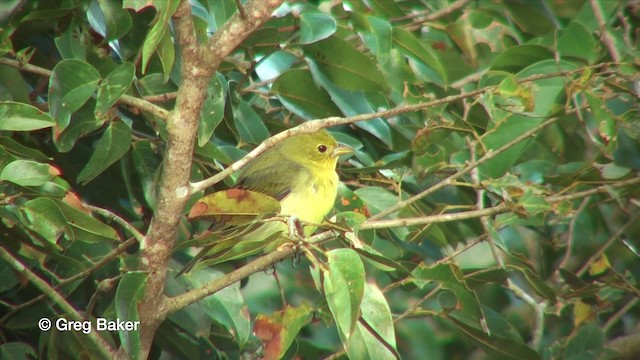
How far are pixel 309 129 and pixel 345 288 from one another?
1.43 feet

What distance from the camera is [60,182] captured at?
2615 mm

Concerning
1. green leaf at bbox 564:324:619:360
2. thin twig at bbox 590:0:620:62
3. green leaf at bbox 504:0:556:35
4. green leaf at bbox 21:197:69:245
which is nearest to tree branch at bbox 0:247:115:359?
green leaf at bbox 21:197:69:245

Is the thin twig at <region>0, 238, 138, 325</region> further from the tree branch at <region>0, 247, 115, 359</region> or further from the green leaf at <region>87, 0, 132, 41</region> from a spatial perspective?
the green leaf at <region>87, 0, 132, 41</region>

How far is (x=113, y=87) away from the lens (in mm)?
2428

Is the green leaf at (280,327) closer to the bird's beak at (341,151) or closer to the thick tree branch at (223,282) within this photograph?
the thick tree branch at (223,282)

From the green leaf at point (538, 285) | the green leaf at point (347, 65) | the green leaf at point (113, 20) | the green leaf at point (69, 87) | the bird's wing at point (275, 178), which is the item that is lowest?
the bird's wing at point (275, 178)

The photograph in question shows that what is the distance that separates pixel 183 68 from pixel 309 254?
1.85 feet

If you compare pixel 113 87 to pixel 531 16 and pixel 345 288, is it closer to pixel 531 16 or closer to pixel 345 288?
pixel 345 288

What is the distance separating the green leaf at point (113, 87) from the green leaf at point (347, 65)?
82 cm

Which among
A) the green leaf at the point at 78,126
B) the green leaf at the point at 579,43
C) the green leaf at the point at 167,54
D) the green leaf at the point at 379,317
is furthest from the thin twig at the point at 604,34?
the green leaf at the point at 78,126

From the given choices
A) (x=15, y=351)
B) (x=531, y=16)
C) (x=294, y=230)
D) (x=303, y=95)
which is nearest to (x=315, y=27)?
(x=303, y=95)

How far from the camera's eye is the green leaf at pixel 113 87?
2389 millimetres

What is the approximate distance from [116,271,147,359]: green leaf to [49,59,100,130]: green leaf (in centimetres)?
56

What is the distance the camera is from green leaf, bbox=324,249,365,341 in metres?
1.96
